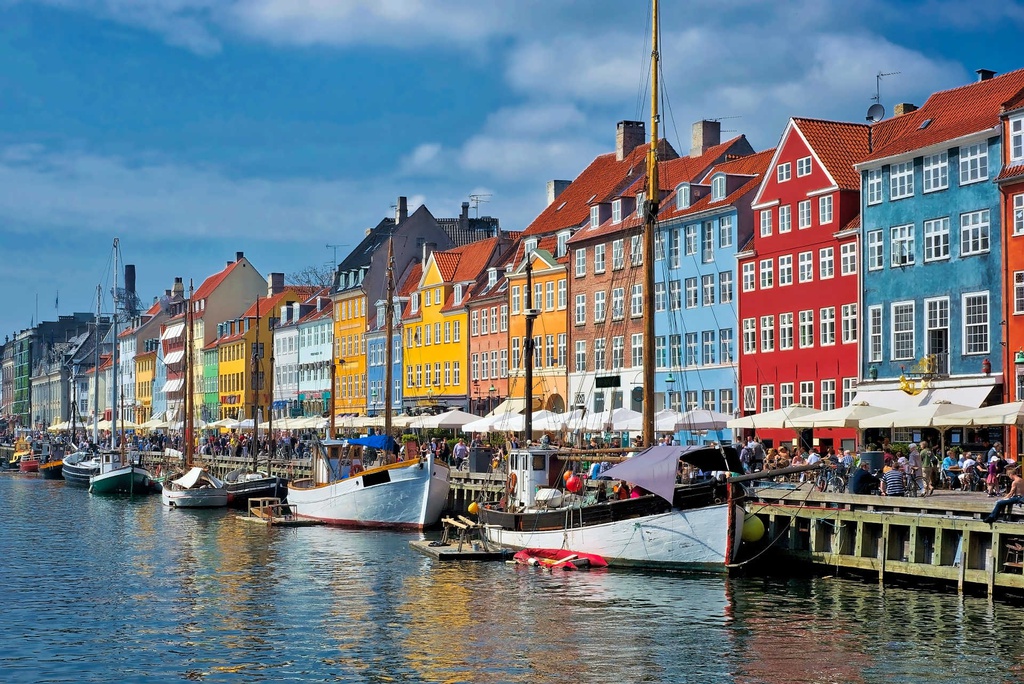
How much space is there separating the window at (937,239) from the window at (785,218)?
9.01m

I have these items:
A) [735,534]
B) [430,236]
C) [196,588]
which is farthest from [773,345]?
[430,236]

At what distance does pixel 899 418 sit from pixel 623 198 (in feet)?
126

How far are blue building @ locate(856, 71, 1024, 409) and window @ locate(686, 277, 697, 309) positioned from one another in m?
14.1

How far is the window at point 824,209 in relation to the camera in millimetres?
62188

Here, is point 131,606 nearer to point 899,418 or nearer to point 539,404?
point 899,418

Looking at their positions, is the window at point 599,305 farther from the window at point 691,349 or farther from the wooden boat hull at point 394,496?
the wooden boat hull at point 394,496

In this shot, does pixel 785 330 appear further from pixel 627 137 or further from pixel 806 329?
pixel 627 137

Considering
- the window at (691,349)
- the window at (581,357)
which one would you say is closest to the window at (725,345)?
the window at (691,349)

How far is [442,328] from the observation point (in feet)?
322

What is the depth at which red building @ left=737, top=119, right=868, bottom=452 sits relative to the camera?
60812 millimetres

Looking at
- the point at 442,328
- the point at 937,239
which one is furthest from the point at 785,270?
the point at 442,328

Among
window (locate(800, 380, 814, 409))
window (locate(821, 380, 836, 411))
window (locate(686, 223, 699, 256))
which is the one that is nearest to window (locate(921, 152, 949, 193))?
window (locate(821, 380, 836, 411))

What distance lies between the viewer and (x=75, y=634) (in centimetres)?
2939

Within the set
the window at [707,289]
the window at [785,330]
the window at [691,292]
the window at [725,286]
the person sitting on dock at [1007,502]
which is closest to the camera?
the person sitting on dock at [1007,502]
